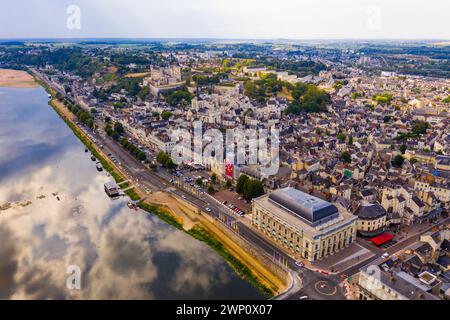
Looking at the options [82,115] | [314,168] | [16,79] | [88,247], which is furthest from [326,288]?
[16,79]

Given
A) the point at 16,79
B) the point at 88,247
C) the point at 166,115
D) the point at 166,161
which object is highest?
the point at 16,79

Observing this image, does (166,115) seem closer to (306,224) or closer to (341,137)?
(341,137)

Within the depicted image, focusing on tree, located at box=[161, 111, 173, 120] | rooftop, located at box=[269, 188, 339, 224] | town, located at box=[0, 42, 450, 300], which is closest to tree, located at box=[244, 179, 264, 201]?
town, located at box=[0, 42, 450, 300]

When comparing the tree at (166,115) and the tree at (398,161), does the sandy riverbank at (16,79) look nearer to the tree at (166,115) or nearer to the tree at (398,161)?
the tree at (166,115)

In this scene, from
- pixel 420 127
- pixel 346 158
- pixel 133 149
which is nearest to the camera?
pixel 346 158

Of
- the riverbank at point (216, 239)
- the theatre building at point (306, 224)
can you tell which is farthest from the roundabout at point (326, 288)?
the theatre building at point (306, 224)

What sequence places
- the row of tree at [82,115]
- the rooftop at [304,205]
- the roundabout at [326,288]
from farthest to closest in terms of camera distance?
the row of tree at [82,115], the rooftop at [304,205], the roundabout at [326,288]
